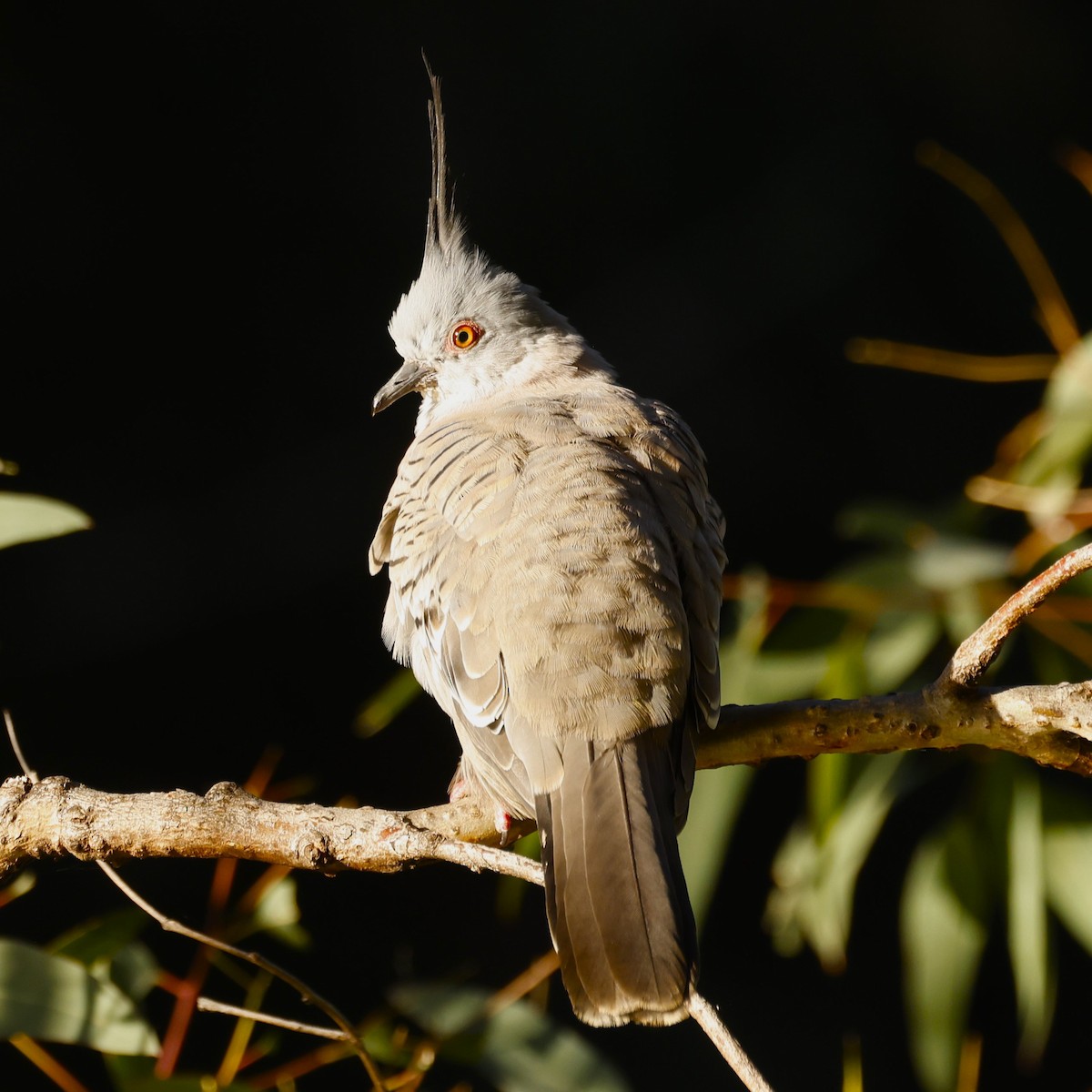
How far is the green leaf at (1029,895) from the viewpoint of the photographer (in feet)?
9.96

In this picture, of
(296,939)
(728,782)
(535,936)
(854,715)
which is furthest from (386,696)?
(535,936)

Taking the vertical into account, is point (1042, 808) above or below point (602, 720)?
below

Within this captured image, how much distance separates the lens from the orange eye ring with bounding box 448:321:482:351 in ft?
12.7

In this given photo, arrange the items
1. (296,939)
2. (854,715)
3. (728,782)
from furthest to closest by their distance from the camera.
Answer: (728,782)
(296,939)
(854,715)

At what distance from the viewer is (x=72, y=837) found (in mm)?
2289

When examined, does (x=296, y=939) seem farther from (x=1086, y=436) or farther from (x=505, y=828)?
(x=1086, y=436)

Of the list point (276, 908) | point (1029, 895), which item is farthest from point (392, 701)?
point (1029, 895)

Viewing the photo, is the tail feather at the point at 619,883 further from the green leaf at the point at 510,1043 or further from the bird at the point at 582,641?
the green leaf at the point at 510,1043

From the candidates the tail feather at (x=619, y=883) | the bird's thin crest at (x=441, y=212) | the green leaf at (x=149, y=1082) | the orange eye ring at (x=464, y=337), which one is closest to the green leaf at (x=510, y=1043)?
the green leaf at (x=149, y=1082)

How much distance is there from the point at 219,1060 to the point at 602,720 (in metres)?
2.80

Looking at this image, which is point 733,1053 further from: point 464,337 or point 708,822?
point 464,337

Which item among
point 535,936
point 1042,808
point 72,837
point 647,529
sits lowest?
point 535,936

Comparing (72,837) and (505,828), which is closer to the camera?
(72,837)

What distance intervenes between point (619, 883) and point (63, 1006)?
3.36 feet
